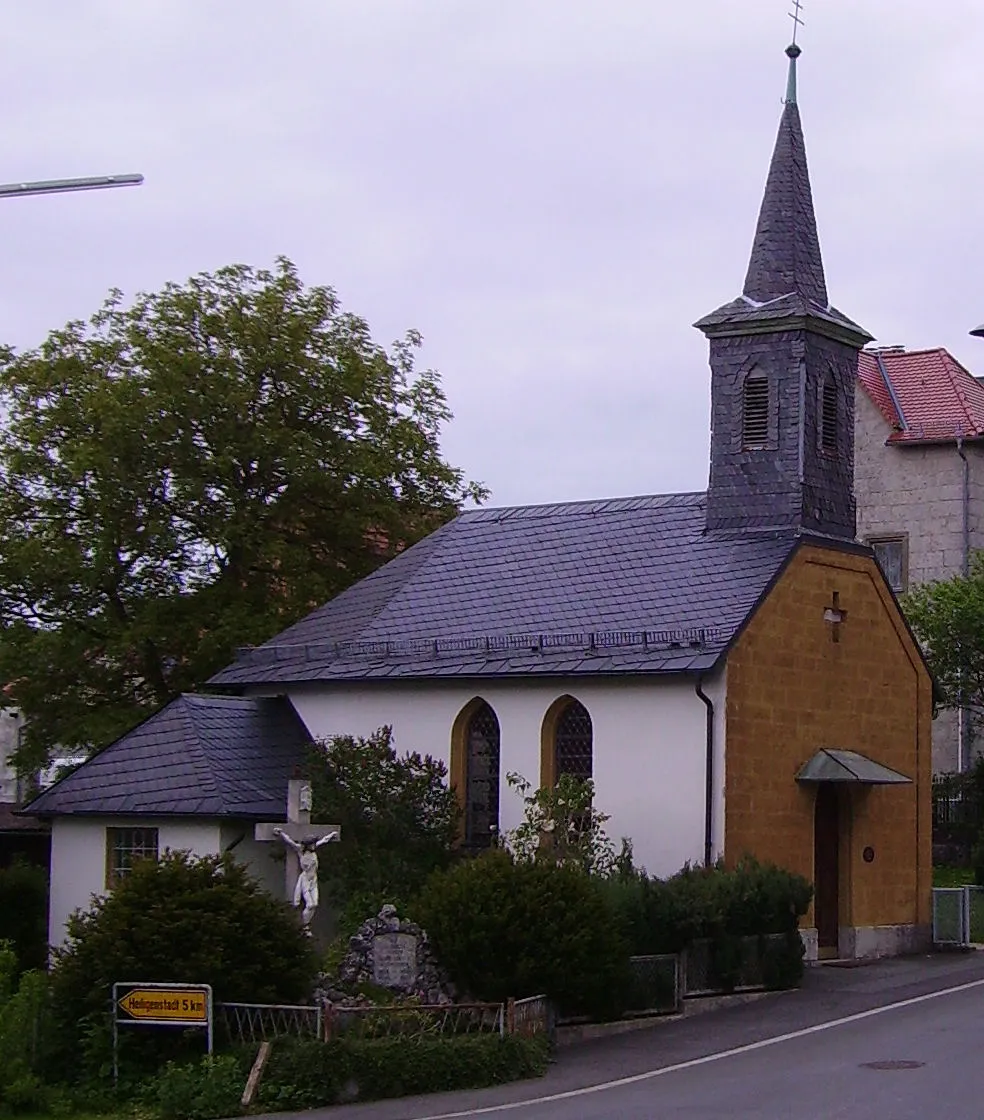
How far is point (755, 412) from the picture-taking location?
104 ft

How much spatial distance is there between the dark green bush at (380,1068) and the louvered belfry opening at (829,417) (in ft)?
44.3

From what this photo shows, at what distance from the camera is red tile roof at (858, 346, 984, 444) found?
48.7m

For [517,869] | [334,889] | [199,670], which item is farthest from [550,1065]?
[199,670]

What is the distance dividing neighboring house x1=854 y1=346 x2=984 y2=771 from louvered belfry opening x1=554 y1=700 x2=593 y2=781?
65.4 feet

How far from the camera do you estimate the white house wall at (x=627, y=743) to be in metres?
28.3

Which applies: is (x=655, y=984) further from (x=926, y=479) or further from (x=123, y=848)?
(x=926, y=479)

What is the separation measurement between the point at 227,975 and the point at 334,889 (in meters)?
7.45

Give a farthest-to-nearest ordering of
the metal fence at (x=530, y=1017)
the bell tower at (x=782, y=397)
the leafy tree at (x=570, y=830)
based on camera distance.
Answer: the bell tower at (x=782, y=397) → the leafy tree at (x=570, y=830) → the metal fence at (x=530, y=1017)

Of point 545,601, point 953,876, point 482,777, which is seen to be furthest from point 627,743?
point 953,876

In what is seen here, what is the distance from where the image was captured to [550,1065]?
21875 millimetres

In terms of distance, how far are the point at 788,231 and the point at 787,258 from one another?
2.14ft

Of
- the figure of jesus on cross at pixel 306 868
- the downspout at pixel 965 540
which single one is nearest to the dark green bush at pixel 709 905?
the figure of jesus on cross at pixel 306 868

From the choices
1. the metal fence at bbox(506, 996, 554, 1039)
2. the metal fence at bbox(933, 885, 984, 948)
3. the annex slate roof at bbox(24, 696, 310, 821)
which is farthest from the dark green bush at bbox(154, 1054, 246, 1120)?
the metal fence at bbox(933, 885, 984, 948)

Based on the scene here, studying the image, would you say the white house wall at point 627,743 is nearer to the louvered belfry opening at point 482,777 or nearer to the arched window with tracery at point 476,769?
the arched window with tracery at point 476,769
